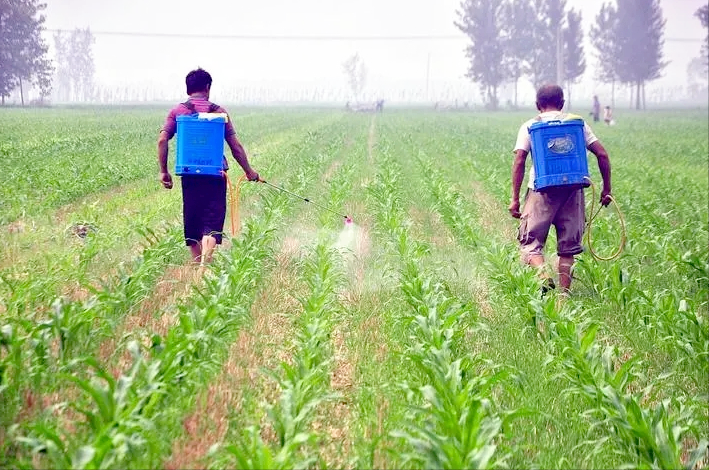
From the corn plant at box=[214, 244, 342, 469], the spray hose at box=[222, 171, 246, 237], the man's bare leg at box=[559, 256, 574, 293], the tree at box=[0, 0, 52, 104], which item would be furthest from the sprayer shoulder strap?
the tree at box=[0, 0, 52, 104]

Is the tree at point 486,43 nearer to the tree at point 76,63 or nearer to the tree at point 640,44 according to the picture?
the tree at point 640,44

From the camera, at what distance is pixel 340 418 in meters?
3.72

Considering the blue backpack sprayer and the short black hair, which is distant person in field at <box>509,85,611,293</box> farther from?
the short black hair

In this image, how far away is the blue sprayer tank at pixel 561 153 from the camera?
586 cm

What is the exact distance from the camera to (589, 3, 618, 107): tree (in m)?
72.2

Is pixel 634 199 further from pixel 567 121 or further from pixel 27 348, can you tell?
pixel 27 348

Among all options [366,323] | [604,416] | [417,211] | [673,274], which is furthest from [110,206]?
[604,416]

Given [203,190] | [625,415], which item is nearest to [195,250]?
[203,190]

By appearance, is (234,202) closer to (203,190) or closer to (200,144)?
(203,190)

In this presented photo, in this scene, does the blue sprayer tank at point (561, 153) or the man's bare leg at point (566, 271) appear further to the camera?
the man's bare leg at point (566, 271)

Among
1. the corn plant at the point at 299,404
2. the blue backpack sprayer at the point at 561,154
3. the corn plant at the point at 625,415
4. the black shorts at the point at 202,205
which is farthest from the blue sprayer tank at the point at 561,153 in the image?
the black shorts at the point at 202,205

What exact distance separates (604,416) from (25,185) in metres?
9.41

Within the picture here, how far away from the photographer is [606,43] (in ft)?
245

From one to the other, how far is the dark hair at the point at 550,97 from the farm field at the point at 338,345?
4.80 feet
